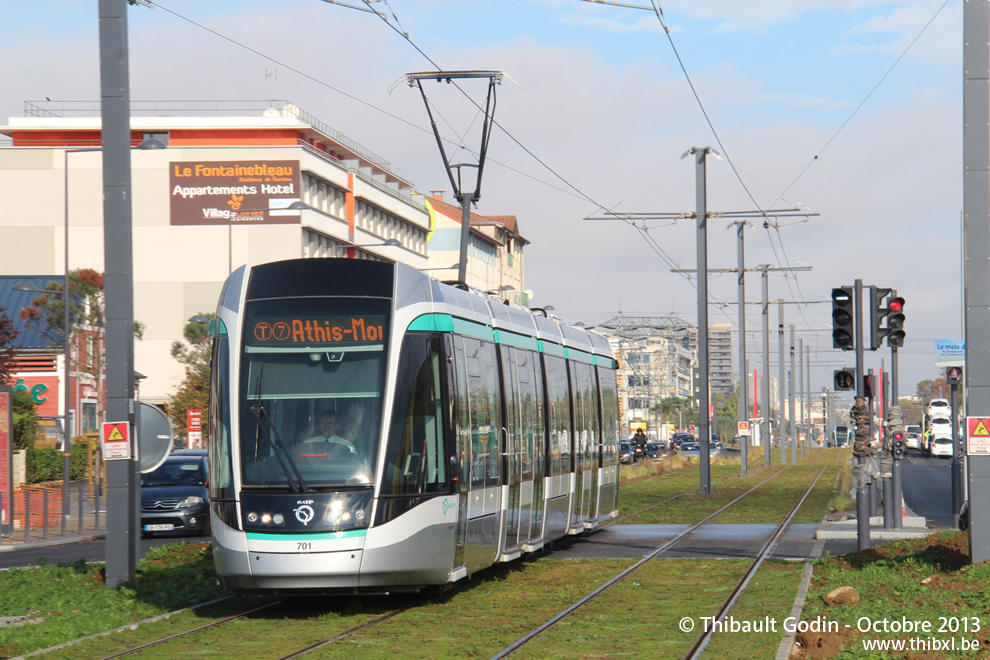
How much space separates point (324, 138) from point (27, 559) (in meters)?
68.2

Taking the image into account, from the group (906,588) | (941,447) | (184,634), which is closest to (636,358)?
(941,447)

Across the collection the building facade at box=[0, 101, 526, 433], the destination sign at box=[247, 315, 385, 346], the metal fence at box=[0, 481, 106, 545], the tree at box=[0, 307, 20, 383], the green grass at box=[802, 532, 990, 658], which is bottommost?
the metal fence at box=[0, 481, 106, 545]

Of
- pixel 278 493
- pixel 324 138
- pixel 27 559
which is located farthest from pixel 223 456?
pixel 324 138

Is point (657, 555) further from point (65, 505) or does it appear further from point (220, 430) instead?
point (65, 505)

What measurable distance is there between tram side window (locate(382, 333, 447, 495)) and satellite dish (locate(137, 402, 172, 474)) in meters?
3.82

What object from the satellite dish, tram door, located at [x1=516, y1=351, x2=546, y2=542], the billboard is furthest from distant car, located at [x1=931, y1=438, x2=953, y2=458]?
the satellite dish

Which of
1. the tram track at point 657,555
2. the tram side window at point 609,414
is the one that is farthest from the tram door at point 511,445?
the tram side window at point 609,414

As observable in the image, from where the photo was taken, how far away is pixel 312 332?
12.4 m

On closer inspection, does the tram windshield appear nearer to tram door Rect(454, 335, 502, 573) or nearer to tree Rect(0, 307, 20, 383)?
tram door Rect(454, 335, 502, 573)

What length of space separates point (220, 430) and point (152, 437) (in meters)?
3.13

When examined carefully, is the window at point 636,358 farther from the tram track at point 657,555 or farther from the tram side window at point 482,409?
the tram side window at point 482,409

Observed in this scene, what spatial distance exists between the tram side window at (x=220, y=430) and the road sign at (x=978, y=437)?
7491 millimetres

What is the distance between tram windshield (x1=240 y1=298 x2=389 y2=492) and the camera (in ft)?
39.1

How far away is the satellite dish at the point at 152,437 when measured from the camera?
48.7ft
